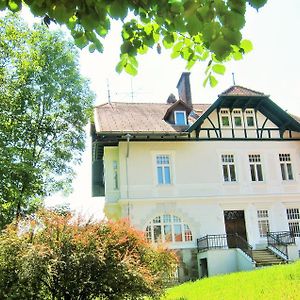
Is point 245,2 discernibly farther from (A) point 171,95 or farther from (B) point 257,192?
(A) point 171,95

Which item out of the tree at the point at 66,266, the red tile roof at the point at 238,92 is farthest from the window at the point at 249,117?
the tree at the point at 66,266

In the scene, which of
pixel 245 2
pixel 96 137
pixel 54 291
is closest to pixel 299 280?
pixel 54 291

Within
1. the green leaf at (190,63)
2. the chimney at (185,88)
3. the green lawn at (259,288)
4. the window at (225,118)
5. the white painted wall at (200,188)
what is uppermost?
the chimney at (185,88)

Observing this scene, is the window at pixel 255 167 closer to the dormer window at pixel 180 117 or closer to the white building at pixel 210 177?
the white building at pixel 210 177

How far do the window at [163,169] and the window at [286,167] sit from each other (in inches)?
274

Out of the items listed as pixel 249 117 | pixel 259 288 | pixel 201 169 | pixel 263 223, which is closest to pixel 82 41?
pixel 259 288

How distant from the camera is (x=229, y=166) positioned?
2669cm

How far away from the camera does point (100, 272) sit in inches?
411

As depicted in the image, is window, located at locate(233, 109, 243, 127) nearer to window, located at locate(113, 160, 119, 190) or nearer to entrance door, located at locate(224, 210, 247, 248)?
entrance door, located at locate(224, 210, 247, 248)

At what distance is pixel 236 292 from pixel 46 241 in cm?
483

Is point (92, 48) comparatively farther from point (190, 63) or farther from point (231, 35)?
point (231, 35)

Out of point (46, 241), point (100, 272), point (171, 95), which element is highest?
point (171, 95)

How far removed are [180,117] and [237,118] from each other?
11.4ft

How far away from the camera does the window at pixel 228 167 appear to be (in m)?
26.5
